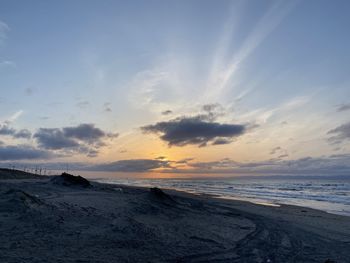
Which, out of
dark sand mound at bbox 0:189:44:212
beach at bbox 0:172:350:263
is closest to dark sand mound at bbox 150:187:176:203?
beach at bbox 0:172:350:263

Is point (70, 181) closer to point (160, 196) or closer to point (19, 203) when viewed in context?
point (160, 196)

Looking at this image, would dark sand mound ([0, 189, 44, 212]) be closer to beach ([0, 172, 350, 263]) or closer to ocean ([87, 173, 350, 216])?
beach ([0, 172, 350, 263])

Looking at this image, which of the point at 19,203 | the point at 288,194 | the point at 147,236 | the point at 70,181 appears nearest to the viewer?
the point at 147,236

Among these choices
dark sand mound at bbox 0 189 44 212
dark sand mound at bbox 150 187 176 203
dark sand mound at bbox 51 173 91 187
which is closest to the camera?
dark sand mound at bbox 0 189 44 212

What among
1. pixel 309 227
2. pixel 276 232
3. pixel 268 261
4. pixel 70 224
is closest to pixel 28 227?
pixel 70 224

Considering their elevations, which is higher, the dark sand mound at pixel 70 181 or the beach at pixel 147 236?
the dark sand mound at pixel 70 181

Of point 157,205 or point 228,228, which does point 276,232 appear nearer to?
point 228,228

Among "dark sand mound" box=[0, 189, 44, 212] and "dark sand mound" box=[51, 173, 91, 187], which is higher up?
"dark sand mound" box=[51, 173, 91, 187]

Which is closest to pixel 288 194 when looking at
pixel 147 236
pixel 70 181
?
pixel 70 181

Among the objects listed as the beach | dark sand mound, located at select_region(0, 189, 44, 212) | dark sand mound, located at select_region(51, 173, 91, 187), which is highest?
dark sand mound, located at select_region(51, 173, 91, 187)

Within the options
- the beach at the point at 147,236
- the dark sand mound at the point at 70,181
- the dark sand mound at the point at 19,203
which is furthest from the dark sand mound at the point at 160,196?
the dark sand mound at the point at 70,181

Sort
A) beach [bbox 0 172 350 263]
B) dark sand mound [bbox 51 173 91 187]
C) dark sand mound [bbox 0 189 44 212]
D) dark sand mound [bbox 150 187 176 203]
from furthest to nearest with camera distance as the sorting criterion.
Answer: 1. dark sand mound [bbox 51 173 91 187]
2. dark sand mound [bbox 150 187 176 203]
3. dark sand mound [bbox 0 189 44 212]
4. beach [bbox 0 172 350 263]

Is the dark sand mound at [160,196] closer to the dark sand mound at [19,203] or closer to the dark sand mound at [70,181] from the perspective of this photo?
the dark sand mound at [19,203]

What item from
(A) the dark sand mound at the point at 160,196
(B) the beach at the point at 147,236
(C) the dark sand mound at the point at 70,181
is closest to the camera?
(B) the beach at the point at 147,236
